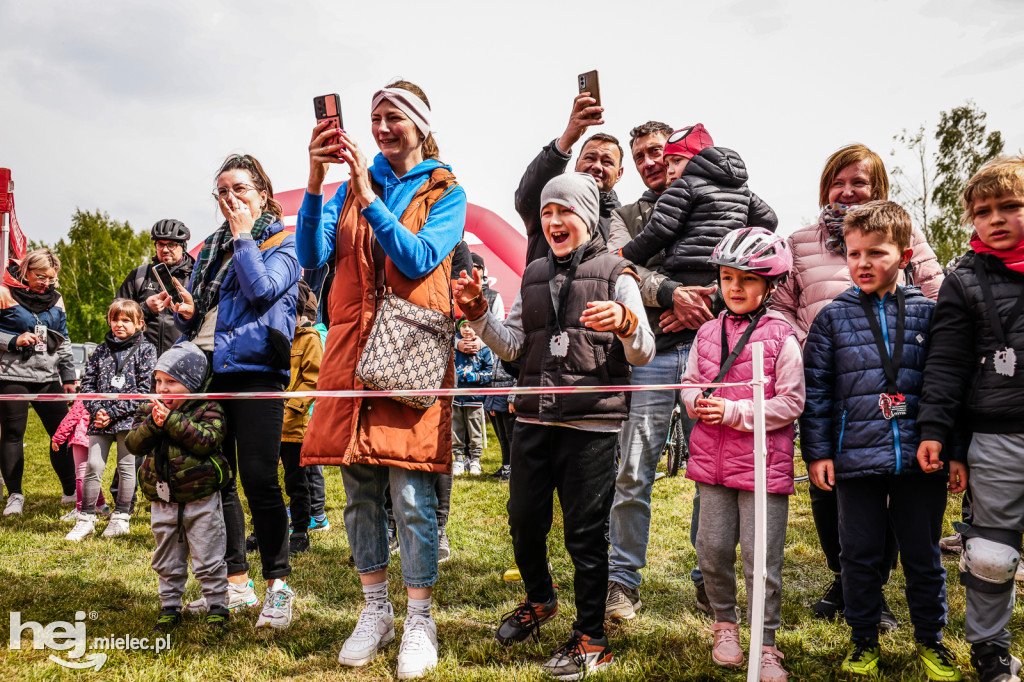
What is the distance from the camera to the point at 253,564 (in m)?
4.30

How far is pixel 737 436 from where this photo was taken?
281cm

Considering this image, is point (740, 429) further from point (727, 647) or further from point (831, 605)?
point (831, 605)

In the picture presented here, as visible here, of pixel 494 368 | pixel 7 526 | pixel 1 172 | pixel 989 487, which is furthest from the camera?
pixel 494 368

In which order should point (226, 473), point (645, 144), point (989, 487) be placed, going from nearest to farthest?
point (989, 487) → point (226, 473) → point (645, 144)

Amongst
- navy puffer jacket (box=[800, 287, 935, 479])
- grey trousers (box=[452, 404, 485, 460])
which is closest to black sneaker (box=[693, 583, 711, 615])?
navy puffer jacket (box=[800, 287, 935, 479])

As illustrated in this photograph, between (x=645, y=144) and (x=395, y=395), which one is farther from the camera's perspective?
(x=645, y=144)

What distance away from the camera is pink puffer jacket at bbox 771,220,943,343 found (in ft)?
10.8

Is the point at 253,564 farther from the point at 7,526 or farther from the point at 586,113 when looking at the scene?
the point at 586,113

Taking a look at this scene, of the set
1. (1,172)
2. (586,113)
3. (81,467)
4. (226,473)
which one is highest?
(1,172)

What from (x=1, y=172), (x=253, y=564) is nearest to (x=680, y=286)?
(x=253, y=564)

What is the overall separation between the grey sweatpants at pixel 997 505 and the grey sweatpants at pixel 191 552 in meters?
3.27

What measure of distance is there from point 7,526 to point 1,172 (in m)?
3.31

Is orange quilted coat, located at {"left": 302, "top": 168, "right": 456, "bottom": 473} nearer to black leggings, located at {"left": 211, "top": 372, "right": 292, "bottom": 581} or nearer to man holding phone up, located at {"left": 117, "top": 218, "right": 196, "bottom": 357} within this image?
black leggings, located at {"left": 211, "top": 372, "right": 292, "bottom": 581}

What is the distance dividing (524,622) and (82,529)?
160 inches
